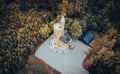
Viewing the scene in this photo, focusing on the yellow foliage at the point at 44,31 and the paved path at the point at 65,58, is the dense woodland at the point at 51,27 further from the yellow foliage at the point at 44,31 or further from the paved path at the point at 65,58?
the paved path at the point at 65,58

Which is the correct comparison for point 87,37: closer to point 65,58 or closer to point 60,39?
point 65,58

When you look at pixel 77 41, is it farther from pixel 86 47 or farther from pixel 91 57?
pixel 91 57

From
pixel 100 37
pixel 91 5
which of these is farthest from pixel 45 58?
pixel 91 5

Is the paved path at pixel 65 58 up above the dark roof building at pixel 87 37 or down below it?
below

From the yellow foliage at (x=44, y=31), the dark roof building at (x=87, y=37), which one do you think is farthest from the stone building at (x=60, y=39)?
the dark roof building at (x=87, y=37)

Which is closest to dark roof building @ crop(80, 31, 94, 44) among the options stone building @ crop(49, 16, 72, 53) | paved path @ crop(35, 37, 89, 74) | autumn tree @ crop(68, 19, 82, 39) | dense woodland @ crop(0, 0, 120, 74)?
dense woodland @ crop(0, 0, 120, 74)

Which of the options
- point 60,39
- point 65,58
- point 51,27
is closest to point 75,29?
point 60,39
